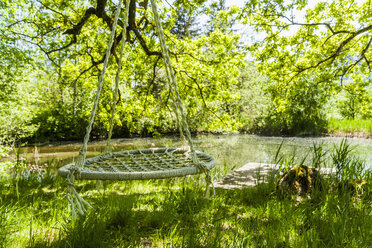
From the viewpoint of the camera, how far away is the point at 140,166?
6.28ft

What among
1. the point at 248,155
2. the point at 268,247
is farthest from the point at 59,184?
the point at 248,155

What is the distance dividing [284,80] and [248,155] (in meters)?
2.85

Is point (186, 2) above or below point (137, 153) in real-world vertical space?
above

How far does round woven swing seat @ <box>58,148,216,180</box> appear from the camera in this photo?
4.88ft

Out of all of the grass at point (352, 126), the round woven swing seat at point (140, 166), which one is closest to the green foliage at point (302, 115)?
the grass at point (352, 126)

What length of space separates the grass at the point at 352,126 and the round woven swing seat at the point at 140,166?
41.1 ft

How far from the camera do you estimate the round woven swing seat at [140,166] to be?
149 centimetres

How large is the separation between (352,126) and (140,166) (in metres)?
13.4

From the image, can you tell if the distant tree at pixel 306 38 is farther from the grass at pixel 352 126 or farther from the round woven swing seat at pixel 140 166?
the grass at pixel 352 126

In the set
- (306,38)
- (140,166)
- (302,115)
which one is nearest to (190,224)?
(140,166)

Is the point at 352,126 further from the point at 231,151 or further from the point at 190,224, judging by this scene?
the point at 190,224

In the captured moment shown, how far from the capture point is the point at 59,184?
331 cm

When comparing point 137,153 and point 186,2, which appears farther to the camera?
point 186,2

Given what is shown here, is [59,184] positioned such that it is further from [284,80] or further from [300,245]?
[284,80]
